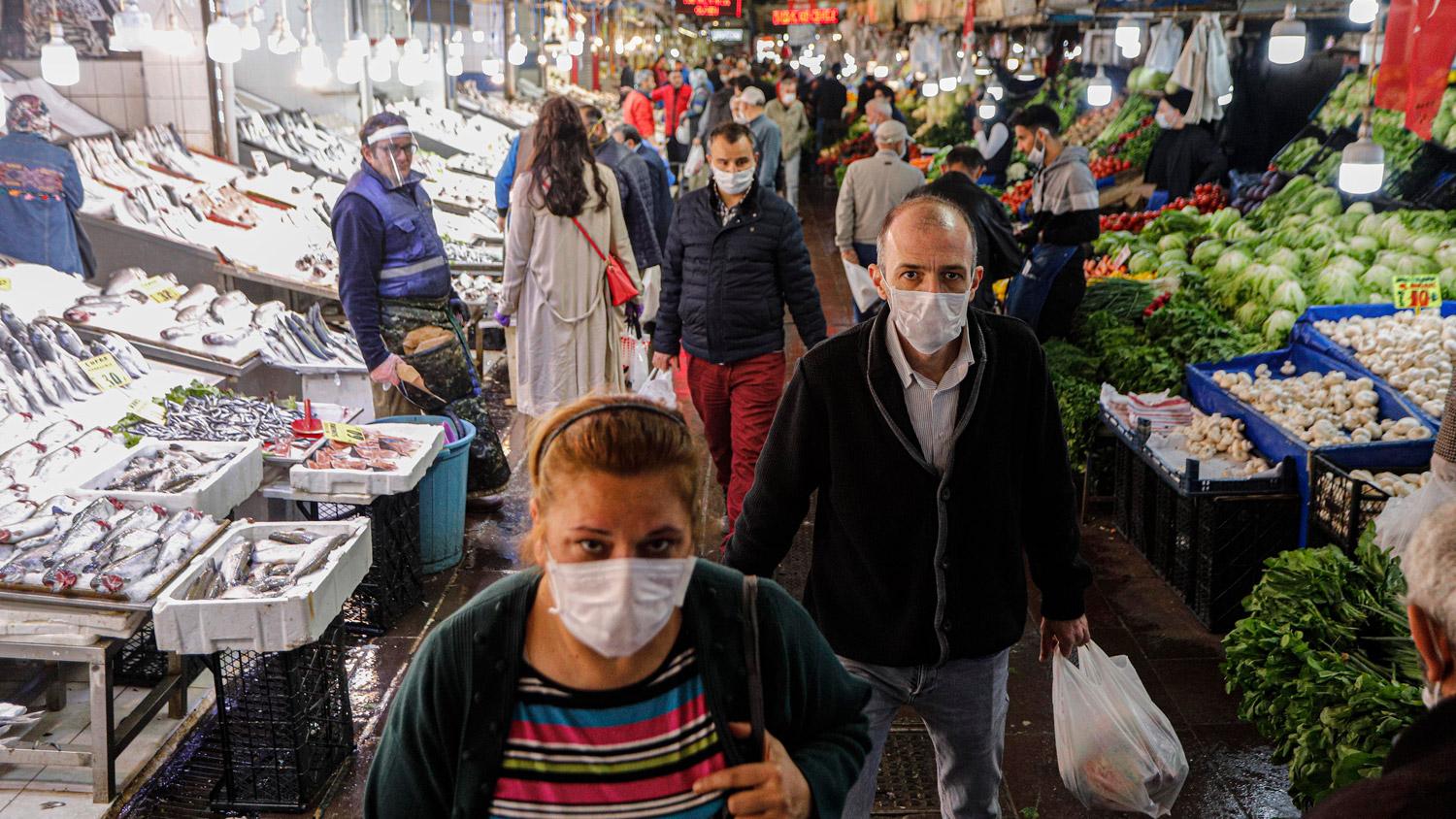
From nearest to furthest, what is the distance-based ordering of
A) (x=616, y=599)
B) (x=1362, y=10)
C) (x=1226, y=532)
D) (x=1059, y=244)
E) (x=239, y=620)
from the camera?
A: (x=616, y=599), (x=239, y=620), (x=1226, y=532), (x=1362, y=10), (x=1059, y=244)

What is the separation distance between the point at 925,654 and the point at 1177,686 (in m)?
2.43

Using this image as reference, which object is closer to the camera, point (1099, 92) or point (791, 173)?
point (1099, 92)

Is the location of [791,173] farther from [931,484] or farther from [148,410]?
[931,484]

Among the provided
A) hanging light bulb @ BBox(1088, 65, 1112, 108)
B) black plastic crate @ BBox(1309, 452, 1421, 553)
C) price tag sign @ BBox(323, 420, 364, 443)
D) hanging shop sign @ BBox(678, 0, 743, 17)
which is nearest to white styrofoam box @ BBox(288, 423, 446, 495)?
price tag sign @ BBox(323, 420, 364, 443)

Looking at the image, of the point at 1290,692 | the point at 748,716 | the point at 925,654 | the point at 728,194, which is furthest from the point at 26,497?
the point at 1290,692

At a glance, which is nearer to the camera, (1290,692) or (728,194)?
(1290,692)

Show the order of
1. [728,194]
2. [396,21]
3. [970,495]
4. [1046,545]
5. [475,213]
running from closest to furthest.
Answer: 1. [970,495]
2. [1046,545]
3. [728,194]
4. [475,213]
5. [396,21]

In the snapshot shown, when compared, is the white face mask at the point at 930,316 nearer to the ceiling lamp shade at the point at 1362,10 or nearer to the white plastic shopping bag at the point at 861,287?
the white plastic shopping bag at the point at 861,287

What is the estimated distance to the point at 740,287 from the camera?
548 centimetres

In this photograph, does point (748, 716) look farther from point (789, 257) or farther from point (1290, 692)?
point (789, 257)

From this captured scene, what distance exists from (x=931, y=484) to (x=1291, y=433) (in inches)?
126

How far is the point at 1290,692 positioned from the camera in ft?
12.1

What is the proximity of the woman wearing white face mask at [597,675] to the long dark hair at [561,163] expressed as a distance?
13.7ft

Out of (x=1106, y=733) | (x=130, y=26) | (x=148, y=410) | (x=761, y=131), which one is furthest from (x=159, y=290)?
(x=1106, y=733)
